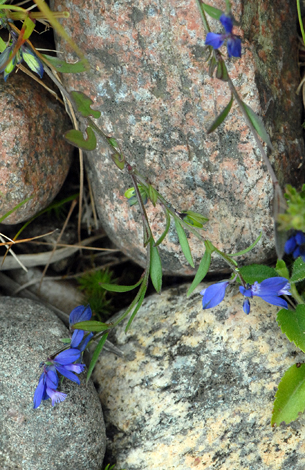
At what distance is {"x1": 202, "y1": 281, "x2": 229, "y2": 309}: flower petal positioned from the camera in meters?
1.85

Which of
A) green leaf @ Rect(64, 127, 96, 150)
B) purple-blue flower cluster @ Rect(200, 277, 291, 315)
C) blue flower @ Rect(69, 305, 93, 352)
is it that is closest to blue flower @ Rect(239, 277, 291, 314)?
purple-blue flower cluster @ Rect(200, 277, 291, 315)

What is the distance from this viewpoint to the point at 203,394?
2.24 meters

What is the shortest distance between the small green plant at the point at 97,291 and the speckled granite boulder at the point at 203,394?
0.43 m

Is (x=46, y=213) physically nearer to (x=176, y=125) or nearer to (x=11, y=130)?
(x=11, y=130)

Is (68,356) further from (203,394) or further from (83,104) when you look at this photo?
(83,104)

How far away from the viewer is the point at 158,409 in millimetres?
2270

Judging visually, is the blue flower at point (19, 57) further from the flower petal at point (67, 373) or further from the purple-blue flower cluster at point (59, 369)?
the flower petal at point (67, 373)

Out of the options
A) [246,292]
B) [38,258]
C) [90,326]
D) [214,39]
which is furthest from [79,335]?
[214,39]

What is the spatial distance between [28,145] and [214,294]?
1182mm

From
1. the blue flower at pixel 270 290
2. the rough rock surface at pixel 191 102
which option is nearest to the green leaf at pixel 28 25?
the rough rock surface at pixel 191 102

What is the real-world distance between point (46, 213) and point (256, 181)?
4.52 feet

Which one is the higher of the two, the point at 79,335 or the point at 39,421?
the point at 79,335

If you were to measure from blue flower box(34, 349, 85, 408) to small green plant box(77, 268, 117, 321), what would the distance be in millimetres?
721

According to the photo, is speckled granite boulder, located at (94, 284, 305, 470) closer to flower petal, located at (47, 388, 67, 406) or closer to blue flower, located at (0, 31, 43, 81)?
flower petal, located at (47, 388, 67, 406)
